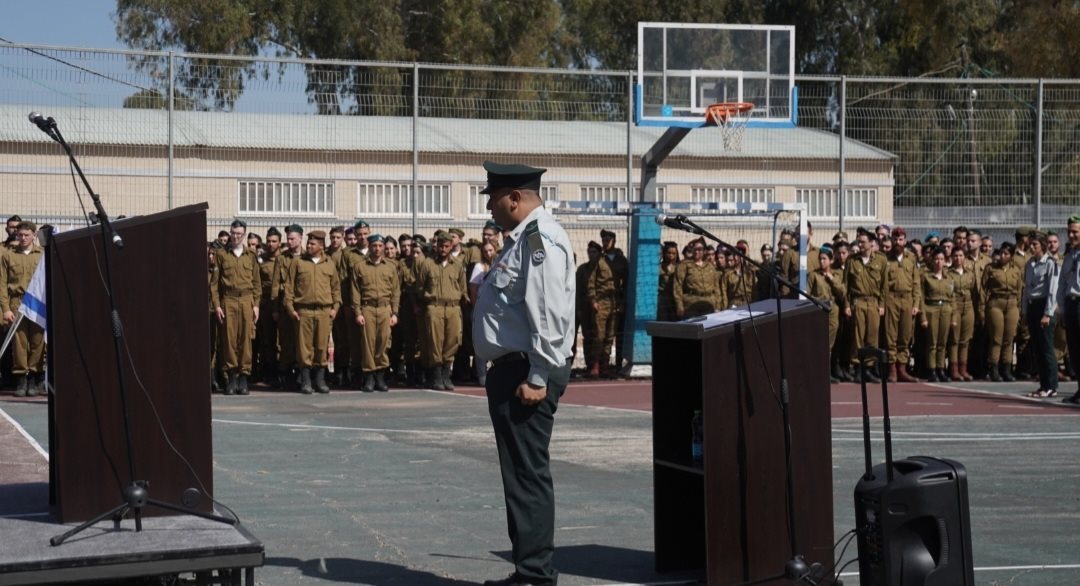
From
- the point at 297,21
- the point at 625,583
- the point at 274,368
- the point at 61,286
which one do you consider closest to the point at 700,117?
the point at 274,368

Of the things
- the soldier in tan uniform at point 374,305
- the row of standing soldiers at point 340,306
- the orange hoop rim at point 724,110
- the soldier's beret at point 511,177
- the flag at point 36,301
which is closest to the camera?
the soldier's beret at point 511,177

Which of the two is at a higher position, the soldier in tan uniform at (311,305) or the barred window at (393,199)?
the barred window at (393,199)

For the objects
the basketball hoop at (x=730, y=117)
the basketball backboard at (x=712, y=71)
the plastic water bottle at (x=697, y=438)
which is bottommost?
the plastic water bottle at (x=697, y=438)

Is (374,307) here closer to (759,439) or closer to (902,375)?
(902,375)

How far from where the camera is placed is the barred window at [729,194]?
2280 centimetres

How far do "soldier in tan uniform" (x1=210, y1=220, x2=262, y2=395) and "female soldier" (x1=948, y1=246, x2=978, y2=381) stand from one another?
9907 millimetres

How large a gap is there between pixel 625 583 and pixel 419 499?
8.90 ft

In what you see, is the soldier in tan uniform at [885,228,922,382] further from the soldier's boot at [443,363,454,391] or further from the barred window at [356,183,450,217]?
the barred window at [356,183,450,217]

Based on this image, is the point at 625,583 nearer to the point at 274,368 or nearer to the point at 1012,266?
the point at 274,368

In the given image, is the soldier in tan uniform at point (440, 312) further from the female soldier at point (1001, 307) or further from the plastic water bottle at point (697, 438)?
the plastic water bottle at point (697, 438)

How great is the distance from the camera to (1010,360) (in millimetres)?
21219

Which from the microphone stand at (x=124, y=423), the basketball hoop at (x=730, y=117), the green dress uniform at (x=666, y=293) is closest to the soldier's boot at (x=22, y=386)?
the green dress uniform at (x=666, y=293)

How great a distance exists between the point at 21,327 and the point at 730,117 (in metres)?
9.79

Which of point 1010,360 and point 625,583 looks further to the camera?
point 1010,360
